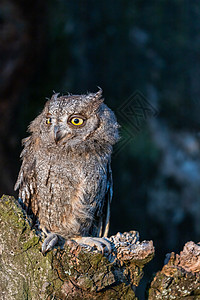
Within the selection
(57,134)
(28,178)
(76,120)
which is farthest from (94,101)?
(28,178)

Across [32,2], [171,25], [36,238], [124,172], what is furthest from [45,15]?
[36,238]

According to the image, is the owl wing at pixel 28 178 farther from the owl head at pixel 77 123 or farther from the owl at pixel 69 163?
the owl head at pixel 77 123

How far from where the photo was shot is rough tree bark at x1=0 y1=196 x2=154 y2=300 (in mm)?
1561

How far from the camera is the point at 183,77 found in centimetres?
315

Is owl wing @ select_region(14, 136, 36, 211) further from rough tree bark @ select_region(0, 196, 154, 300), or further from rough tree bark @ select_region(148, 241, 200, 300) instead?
rough tree bark @ select_region(148, 241, 200, 300)

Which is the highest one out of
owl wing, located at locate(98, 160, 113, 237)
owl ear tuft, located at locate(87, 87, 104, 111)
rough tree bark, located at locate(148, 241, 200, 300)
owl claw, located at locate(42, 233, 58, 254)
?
owl ear tuft, located at locate(87, 87, 104, 111)

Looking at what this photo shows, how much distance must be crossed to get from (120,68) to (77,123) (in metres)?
1.32


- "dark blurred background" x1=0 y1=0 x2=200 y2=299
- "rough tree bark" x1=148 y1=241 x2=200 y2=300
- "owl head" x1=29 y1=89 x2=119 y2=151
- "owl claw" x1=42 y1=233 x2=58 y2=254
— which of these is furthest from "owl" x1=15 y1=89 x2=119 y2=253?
"dark blurred background" x1=0 y1=0 x2=200 y2=299

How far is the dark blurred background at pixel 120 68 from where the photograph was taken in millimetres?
3088

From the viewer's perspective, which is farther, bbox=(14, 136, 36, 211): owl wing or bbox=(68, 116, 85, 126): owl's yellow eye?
bbox=(14, 136, 36, 211): owl wing

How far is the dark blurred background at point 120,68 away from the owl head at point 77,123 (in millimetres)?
1022

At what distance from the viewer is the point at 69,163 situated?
2.02 metres

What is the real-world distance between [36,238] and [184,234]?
2.04 meters

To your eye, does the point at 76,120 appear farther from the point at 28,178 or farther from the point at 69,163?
the point at 28,178
